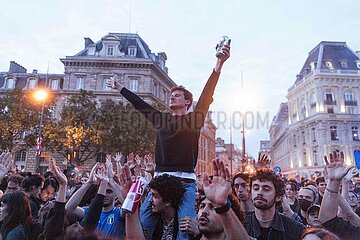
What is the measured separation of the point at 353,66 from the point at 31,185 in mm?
61839

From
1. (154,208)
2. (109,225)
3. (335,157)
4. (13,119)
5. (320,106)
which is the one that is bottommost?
(109,225)

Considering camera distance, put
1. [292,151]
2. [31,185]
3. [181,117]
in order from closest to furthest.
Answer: [181,117] < [31,185] < [292,151]

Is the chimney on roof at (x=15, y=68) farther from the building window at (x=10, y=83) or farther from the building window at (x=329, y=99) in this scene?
the building window at (x=329, y=99)

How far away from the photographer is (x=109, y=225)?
4648 millimetres

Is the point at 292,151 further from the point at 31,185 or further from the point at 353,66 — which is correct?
the point at 31,185

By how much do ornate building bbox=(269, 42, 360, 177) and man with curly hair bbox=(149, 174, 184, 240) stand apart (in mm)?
53891

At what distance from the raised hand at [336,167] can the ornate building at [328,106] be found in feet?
172

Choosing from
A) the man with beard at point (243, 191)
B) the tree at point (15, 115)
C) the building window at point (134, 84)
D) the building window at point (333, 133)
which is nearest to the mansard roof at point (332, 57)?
the building window at point (333, 133)

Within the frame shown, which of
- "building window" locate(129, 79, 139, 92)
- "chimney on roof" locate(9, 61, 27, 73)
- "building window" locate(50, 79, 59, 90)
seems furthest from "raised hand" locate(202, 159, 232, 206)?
"chimney on roof" locate(9, 61, 27, 73)

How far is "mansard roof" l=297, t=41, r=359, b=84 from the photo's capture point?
57.2 meters

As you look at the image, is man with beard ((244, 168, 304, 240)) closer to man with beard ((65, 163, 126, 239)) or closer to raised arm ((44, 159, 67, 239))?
man with beard ((65, 163, 126, 239))

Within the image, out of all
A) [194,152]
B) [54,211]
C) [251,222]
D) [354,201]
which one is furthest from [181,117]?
[354,201]

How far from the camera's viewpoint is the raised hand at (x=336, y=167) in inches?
159

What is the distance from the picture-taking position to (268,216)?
3869 millimetres
